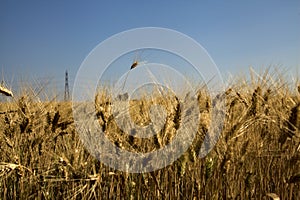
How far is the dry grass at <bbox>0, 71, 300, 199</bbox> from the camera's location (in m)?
A: 1.83

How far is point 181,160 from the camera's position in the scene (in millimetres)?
1922

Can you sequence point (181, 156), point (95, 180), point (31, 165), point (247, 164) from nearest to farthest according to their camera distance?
1. point (181, 156)
2. point (95, 180)
3. point (247, 164)
4. point (31, 165)

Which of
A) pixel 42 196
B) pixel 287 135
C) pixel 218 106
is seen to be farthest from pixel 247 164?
pixel 42 196

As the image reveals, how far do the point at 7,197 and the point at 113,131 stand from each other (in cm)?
101

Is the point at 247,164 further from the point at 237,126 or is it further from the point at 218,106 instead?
the point at 237,126

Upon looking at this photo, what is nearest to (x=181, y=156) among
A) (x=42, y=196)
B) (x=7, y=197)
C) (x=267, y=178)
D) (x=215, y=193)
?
(x=215, y=193)

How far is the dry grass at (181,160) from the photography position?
183 centimetres

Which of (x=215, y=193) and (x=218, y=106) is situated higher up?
(x=218, y=106)

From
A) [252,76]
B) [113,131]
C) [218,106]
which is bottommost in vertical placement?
[113,131]

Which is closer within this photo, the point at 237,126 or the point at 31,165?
the point at 237,126

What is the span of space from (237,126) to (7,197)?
1784 mm

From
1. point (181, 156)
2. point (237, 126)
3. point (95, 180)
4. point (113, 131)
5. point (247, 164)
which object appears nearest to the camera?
point (237, 126)

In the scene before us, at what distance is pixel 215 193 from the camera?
200 cm

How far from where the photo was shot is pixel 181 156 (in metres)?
1.93
